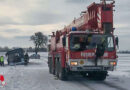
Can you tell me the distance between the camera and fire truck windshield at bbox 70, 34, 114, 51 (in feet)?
54.6

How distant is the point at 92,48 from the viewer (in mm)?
16562

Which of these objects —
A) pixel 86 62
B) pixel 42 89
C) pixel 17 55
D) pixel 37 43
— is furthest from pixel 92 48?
pixel 37 43

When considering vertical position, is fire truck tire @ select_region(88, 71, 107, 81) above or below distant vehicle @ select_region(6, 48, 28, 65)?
below

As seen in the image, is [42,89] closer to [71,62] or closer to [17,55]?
[71,62]

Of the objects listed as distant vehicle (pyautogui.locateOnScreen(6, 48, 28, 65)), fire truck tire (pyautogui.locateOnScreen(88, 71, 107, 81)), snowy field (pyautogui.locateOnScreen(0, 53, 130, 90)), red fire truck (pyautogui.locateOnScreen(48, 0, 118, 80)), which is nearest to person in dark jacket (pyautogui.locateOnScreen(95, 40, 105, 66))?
red fire truck (pyautogui.locateOnScreen(48, 0, 118, 80))

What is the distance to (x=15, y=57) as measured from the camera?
140 ft

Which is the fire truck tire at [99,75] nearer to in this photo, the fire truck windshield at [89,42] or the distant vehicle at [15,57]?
the fire truck windshield at [89,42]

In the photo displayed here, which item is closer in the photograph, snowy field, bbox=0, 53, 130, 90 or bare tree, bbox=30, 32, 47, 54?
snowy field, bbox=0, 53, 130, 90

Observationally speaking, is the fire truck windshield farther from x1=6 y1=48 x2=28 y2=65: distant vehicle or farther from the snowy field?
x1=6 y1=48 x2=28 y2=65: distant vehicle

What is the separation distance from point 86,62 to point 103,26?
6.74 ft

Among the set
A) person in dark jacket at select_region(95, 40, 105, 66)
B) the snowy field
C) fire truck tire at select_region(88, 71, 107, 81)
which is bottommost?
the snowy field

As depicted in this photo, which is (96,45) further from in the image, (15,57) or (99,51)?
(15,57)

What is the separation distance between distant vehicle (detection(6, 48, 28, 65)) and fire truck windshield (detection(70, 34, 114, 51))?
26.7 metres

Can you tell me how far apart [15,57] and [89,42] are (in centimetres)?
2722
